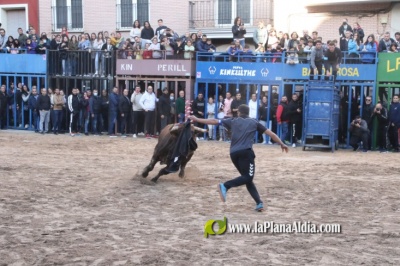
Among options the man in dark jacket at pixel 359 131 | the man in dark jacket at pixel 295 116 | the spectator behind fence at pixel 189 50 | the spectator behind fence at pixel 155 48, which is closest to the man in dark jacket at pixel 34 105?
the spectator behind fence at pixel 155 48

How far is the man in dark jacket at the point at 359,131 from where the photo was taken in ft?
63.5

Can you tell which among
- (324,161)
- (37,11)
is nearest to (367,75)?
(324,161)

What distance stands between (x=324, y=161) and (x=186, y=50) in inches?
307

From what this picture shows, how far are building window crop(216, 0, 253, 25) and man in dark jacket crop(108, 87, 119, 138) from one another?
5738mm

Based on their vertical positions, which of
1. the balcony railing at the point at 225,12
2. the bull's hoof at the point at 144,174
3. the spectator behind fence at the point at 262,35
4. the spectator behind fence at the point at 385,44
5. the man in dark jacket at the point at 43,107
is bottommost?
the bull's hoof at the point at 144,174

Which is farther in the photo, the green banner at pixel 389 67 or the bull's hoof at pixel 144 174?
the green banner at pixel 389 67

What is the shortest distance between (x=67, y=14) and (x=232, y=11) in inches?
301

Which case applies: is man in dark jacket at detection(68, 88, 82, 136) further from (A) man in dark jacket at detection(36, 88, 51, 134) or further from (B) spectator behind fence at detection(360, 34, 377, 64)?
(B) spectator behind fence at detection(360, 34, 377, 64)

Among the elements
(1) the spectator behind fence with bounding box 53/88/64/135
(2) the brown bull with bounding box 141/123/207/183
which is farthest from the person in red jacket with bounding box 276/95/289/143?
(2) the brown bull with bounding box 141/123/207/183

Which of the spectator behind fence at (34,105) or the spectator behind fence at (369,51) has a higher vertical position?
the spectator behind fence at (369,51)

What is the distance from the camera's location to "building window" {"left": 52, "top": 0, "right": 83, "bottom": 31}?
2812 centimetres

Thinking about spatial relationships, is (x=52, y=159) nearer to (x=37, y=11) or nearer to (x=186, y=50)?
(x=186, y=50)

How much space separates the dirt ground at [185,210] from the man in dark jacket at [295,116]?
322 cm

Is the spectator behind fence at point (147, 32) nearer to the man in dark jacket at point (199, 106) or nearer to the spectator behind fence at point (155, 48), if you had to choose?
the spectator behind fence at point (155, 48)
